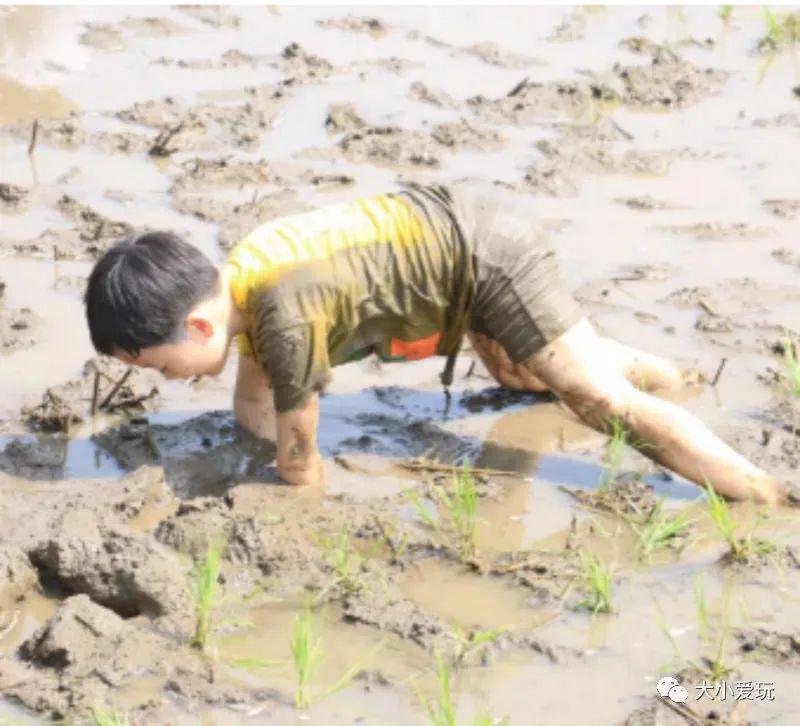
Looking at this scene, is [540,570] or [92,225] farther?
[92,225]

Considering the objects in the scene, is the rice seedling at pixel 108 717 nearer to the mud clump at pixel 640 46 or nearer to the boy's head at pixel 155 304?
the boy's head at pixel 155 304

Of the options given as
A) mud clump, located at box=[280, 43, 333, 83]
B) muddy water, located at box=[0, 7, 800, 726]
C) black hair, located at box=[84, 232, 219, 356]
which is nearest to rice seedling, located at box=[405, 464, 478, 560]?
muddy water, located at box=[0, 7, 800, 726]

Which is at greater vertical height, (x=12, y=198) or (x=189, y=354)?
(x=189, y=354)

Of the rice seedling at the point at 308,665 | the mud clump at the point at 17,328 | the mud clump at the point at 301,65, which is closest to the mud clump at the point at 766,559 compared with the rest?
the rice seedling at the point at 308,665

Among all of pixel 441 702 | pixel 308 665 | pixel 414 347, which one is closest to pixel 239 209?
pixel 414 347

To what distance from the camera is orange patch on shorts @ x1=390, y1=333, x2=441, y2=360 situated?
4367 mm

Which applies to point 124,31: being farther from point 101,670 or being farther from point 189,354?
point 101,670

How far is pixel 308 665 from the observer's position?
346cm

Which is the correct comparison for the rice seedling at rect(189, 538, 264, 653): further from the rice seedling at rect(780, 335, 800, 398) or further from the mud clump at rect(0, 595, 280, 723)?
the rice seedling at rect(780, 335, 800, 398)

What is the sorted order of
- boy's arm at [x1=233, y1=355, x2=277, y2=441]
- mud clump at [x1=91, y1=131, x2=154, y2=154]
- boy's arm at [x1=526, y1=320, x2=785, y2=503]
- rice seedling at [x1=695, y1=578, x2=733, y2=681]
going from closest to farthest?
1. rice seedling at [x1=695, y1=578, x2=733, y2=681]
2. boy's arm at [x1=526, y1=320, x2=785, y2=503]
3. boy's arm at [x1=233, y1=355, x2=277, y2=441]
4. mud clump at [x1=91, y1=131, x2=154, y2=154]

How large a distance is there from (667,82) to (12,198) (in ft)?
10.2

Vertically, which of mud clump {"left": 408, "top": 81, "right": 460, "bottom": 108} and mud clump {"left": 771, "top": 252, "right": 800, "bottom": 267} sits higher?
mud clump {"left": 408, "top": 81, "right": 460, "bottom": 108}

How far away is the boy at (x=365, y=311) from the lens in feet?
12.9

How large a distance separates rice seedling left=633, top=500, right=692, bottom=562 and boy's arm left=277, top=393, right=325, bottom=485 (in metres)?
0.86
